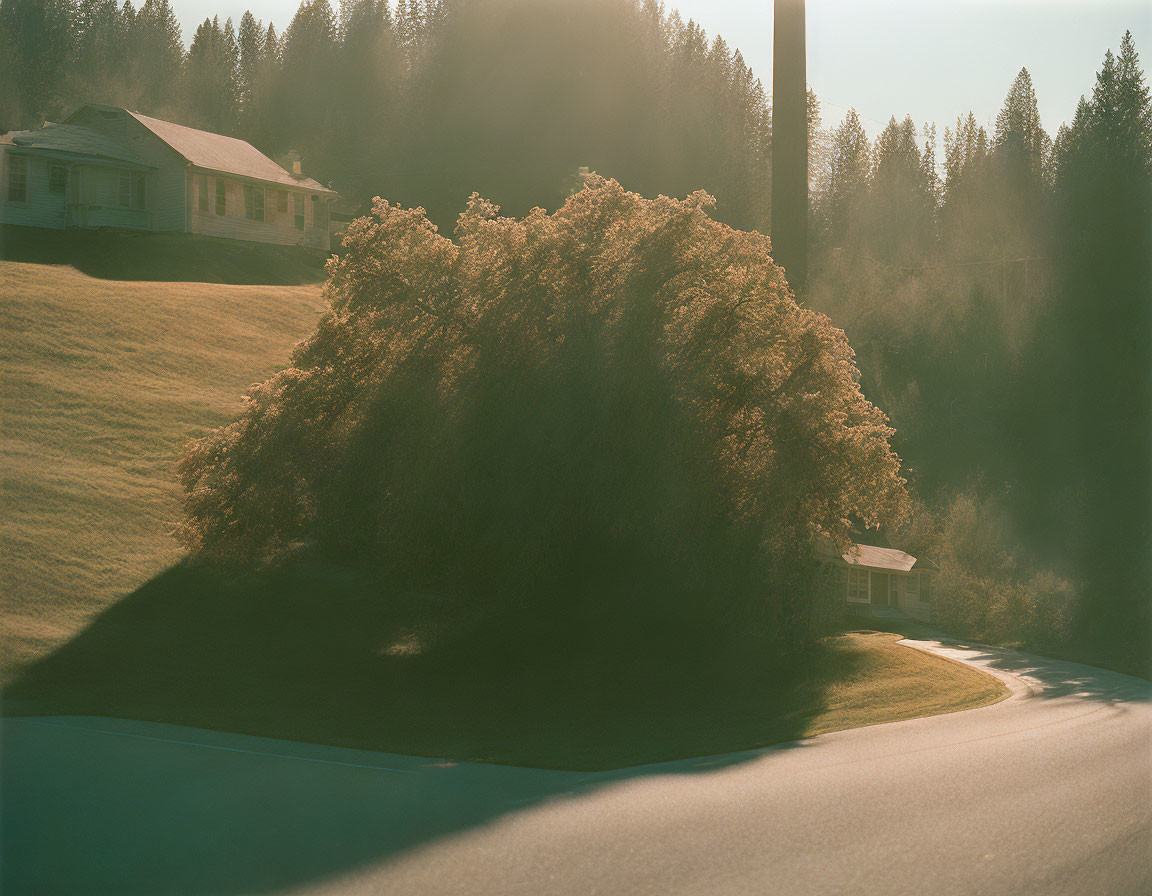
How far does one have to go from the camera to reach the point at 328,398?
18.3 meters

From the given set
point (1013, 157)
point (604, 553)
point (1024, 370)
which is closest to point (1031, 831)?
point (604, 553)

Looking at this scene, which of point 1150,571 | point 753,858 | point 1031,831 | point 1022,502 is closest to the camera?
point 753,858

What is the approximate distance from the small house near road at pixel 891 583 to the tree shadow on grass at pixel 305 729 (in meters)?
27.7

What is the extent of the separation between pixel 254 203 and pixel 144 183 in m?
4.87

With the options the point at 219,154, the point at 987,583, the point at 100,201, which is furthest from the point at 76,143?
the point at 987,583

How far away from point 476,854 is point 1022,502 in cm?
4086

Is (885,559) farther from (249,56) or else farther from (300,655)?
(249,56)

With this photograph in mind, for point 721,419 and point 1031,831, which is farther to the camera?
point 721,419

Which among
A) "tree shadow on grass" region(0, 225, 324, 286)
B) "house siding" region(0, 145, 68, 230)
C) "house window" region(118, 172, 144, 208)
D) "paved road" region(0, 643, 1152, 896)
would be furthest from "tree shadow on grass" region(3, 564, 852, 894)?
"house window" region(118, 172, 144, 208)

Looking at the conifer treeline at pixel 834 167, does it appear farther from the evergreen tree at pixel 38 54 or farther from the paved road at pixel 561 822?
the paved road at pixel 561 822

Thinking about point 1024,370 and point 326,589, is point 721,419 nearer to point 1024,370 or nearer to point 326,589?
point 326,589

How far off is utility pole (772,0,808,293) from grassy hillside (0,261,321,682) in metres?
15.0

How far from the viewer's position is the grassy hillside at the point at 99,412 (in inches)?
711

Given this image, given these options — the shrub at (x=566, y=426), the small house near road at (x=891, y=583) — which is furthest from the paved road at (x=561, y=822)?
the small house near road at (x=891, y=583)
